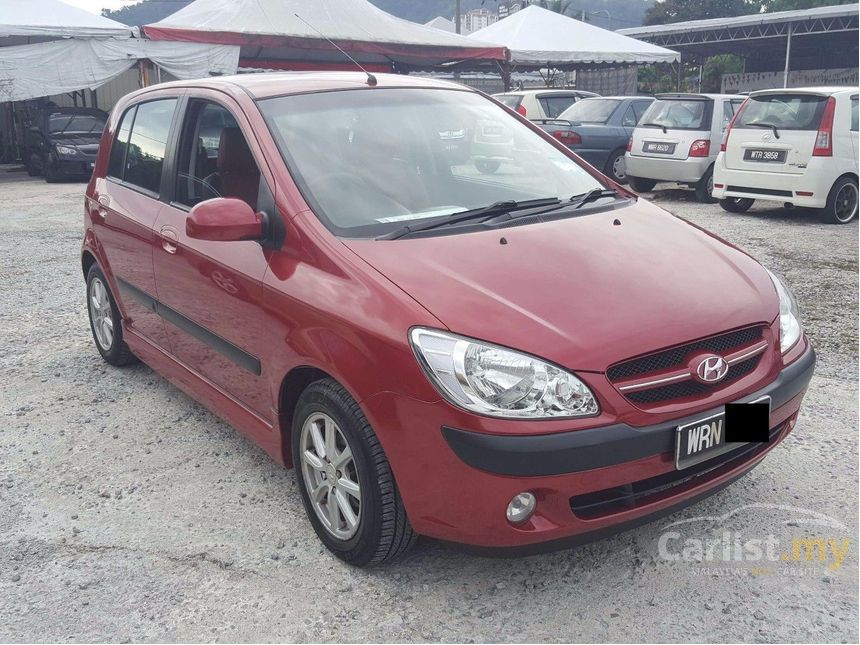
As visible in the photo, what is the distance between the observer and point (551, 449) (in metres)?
2.30

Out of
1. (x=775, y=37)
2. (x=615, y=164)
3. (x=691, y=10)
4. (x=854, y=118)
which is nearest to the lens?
(x=854, y=118)

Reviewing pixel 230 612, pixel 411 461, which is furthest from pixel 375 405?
pixel 230 612

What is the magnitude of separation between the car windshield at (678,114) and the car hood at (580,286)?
29.6 ft

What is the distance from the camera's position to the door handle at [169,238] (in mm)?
3658

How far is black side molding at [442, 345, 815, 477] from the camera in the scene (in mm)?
2303

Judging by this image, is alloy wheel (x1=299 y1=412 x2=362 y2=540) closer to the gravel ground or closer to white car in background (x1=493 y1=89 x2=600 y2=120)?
the gravel ground

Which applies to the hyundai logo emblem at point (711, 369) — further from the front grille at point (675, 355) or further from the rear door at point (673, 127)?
the rear door at point (673, 127)

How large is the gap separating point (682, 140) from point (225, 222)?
978cm

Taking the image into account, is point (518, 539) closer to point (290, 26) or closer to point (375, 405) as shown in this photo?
point (375, 405)

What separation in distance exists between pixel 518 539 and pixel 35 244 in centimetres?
856

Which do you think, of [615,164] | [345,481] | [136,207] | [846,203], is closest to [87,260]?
[136,207]

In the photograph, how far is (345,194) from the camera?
3.09 metres

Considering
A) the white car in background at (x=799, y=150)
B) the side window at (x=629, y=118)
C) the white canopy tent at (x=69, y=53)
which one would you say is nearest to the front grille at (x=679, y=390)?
the white car in background at (x=799, y=150)

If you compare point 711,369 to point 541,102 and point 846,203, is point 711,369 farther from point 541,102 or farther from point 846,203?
point 541,102
